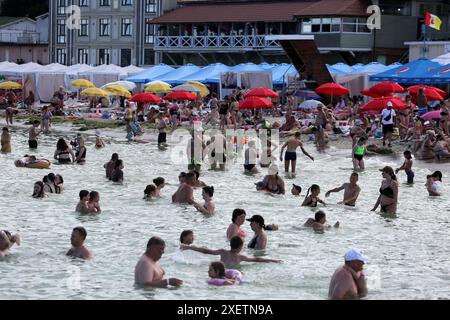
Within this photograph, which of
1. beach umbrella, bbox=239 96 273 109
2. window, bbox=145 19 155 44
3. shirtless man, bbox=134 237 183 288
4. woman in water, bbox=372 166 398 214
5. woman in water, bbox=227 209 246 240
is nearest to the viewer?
shirtless man, bbox=134 237 183 288

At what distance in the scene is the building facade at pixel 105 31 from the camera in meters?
72.7

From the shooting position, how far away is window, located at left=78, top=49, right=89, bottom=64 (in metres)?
76.8

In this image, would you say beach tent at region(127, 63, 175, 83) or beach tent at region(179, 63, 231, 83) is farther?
beach tent at region(127, 63, 175, 83)

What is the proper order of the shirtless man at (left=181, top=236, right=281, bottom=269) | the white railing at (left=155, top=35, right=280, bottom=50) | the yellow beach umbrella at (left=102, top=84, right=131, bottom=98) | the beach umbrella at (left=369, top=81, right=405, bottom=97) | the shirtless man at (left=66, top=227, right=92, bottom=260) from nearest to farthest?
the shirtless man at (left=181, top=236, right=281, bottom=269), the shirtless man at (left=66, top=227, right=92, bottom=260), the beach umbrella at (left=369, top=81, right=405, bottom=97), the yellow beach umbrella at (left=102, top=84, right=131, bottom=98), the white railing at (left=155, top=35, right=280, bottom=50)

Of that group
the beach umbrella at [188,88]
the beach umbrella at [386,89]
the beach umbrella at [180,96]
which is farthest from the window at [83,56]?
the beach umbrella at [386,89]

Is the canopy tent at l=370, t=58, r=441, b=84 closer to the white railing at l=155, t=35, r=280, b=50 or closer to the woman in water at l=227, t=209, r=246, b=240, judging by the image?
the white railing at l=155, t=35, r=280, b=50

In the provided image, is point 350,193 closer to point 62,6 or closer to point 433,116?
point 433,116

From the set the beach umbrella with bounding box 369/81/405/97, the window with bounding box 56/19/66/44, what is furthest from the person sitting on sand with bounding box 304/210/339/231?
the window with bounding box 56/19/66/44

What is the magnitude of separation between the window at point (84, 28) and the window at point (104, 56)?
6.99 feet

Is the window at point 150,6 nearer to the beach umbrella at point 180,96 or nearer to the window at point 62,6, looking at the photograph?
the window at point 62,6

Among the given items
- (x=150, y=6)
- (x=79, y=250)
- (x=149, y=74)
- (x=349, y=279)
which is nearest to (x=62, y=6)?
(x=150, y=6)

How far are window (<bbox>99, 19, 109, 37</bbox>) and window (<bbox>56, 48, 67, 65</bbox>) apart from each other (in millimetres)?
4374
